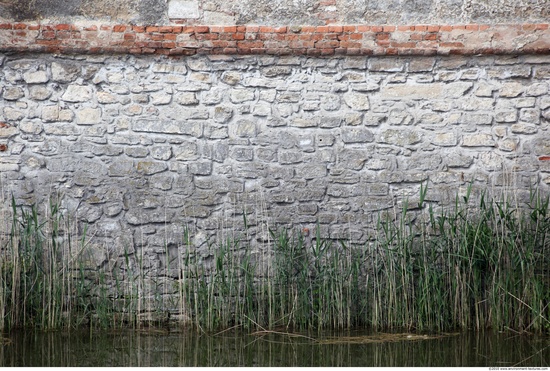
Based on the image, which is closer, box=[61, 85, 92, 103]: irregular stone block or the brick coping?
the brick coping

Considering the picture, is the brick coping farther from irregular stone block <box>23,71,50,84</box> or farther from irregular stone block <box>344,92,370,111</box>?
irregular stone block <box>344,92,370,111</box>

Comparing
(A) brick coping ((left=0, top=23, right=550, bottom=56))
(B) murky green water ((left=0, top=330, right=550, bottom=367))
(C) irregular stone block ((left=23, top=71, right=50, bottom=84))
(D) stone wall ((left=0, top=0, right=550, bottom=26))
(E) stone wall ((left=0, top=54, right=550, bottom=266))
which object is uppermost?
(D) stone wall ((left=0, top=0, right=550, bottom=26))

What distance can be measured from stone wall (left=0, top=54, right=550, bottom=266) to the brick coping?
109 mm

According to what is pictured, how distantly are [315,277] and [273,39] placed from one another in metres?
2.15

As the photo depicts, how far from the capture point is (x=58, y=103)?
6332mm

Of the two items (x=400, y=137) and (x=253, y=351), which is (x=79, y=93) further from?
(x=400, y=137)

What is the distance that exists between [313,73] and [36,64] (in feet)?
8.19

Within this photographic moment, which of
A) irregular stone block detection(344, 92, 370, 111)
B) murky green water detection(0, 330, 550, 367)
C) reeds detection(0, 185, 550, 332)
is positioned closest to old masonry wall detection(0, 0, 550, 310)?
irregular stone block detection(344, 92, 370, 111)

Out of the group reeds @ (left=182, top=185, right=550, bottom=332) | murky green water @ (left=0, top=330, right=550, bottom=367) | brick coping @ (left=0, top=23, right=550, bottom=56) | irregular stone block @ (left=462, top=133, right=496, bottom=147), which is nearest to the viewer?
murky green water @ (left=0, top=330, right=550, bottom=367)

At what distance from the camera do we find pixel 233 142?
6.33 m

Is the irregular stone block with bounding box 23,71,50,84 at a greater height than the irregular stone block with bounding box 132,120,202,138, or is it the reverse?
the irregular stone block with bounding box 23,71,50,84

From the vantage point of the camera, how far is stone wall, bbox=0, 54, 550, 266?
6285 millimetres

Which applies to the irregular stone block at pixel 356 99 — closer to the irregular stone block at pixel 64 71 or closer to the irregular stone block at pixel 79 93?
the irregular stone block at pixel 79 93

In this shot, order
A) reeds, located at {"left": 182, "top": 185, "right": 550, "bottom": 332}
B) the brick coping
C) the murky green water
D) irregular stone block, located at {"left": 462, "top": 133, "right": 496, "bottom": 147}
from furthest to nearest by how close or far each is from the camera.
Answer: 1. irregular stone block, located at {"left": 462, "top": 133, "right": 496, "bottom": 147}
2. the brick coping
3. reeds, located at {"left": 182, "top": 185, "right": 550, "bottom": 332}
4. the murky green water
